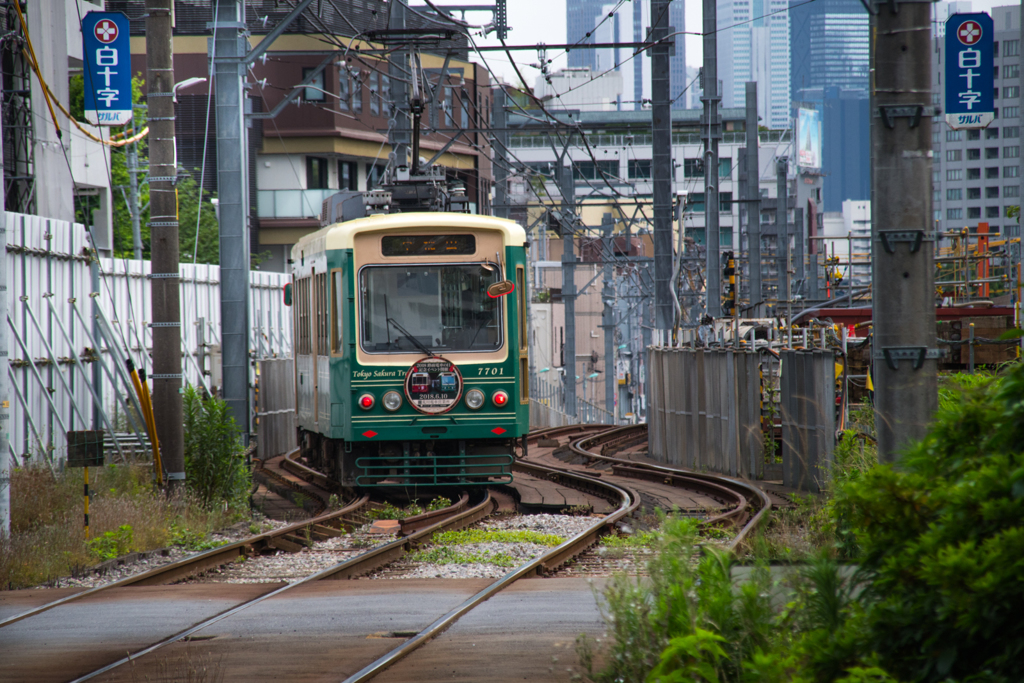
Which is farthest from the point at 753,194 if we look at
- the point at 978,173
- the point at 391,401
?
the point at 978,173

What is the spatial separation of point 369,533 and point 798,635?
764cm

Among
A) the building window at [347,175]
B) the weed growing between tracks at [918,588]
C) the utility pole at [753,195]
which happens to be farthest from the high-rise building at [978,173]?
the weed growing between tracks at [918,588]

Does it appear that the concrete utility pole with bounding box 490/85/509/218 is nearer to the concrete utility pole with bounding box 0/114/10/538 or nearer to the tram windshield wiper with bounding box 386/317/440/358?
the tram windshield wiper with bounding box 386/317/440/358

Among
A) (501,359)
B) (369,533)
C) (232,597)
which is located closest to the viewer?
(232,597)

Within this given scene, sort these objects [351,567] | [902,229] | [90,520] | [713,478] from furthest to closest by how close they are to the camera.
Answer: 1. [713,478]
2. [90,520]
3. [351,567]
4. [902,229]

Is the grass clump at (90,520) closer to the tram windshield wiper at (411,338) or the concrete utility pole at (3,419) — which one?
the concrete utility pole at (3,419)

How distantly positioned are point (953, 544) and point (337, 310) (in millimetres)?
10855

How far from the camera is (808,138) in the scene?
13425 cm

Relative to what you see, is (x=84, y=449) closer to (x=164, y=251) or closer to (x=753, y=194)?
(x=164, y=251)

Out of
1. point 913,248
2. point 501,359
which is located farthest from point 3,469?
point 913,248

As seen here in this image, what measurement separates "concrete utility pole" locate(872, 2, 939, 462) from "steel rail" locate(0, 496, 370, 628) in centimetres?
561

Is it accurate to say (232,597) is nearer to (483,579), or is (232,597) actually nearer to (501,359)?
(483,579)

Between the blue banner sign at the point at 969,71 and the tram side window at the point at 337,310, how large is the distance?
1003 cm

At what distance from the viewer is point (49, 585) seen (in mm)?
9086
